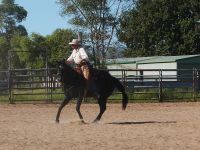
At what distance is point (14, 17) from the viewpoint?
94312 millimetres

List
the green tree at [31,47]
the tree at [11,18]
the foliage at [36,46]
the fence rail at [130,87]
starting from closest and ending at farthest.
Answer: the fence rail at [130,87] < the foliage at [36,46] < the green tree at [31,47] < the tree at [11,18]

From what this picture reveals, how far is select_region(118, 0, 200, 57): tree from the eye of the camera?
169 ft

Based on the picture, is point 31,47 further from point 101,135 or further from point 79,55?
point 101,135

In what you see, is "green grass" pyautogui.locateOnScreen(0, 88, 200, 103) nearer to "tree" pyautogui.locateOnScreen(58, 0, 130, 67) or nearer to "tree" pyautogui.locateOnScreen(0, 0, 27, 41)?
"tree" pyautogui.locateOnScreen(58, 0, 130, 67)

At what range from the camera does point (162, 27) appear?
174 ft

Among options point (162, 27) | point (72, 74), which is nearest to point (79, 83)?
point (72, 74)

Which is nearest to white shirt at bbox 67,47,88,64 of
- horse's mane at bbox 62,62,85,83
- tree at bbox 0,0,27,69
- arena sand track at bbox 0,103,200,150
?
horse's mane at bbox 62,62,85,83

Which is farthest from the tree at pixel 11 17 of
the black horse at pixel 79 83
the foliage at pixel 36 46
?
the black horse at pixel 79 83

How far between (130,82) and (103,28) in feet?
56.0

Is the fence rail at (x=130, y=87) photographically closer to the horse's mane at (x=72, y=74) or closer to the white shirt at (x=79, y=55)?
the white shirt at (x=79, y=55)

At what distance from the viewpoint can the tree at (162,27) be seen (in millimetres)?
51656

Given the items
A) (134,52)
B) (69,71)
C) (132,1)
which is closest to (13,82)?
(69,71)

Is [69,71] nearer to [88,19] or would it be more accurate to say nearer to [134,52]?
[88,19]

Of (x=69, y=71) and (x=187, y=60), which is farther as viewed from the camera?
(x=187, y=60)
